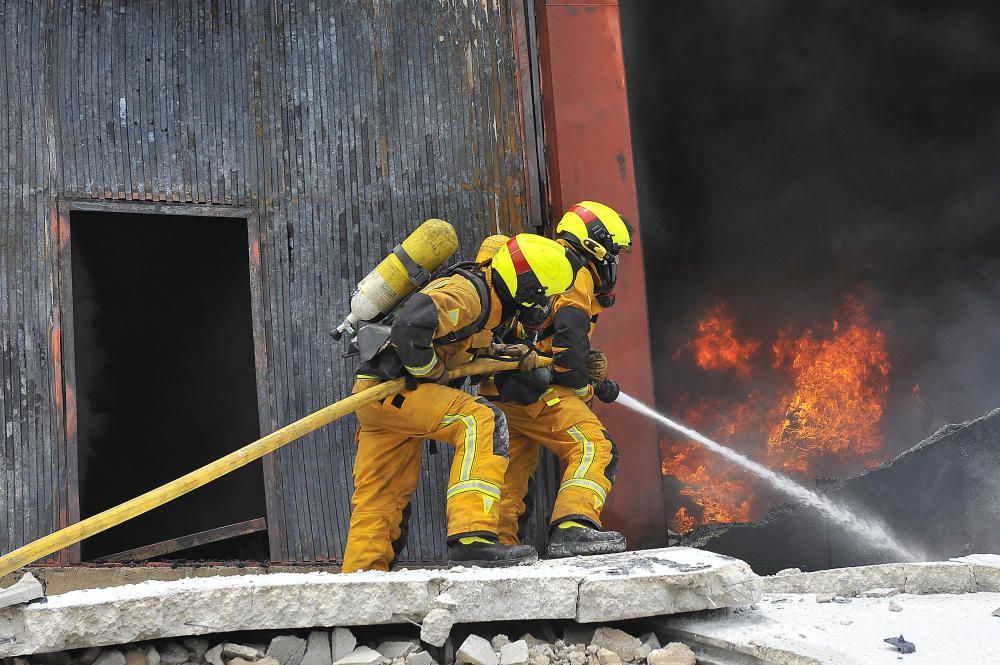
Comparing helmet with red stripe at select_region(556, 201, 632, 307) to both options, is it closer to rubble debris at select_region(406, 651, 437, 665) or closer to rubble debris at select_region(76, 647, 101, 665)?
rubble debris at select_region(406, 651, 437, 665)

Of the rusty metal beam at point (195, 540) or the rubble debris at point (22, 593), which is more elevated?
the rubble debris at point (22, 593)

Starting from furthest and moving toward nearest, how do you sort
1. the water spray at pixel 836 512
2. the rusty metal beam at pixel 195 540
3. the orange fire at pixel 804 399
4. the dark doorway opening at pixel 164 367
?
the orange fire at pixel 804 399
the dark doorway opening at pixel 164 367
the water spray at pixel 836 512
the rusty metal beam at pixel 195 540

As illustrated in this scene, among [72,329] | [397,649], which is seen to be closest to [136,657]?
[397,649]

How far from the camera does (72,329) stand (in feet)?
20.3

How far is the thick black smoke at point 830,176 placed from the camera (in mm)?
10609

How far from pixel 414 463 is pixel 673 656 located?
209cm

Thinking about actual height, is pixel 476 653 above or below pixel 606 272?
below

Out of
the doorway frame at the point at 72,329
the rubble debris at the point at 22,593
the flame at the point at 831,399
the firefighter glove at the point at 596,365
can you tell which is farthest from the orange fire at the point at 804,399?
the rubble debris at the point at 22,593

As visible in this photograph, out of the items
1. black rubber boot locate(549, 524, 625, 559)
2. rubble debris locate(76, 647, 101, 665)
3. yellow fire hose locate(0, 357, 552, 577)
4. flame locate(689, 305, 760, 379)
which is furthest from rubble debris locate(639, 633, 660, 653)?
flame locate(689, 305, 760, 379)

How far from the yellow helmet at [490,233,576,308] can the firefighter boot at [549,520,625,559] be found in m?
1.25

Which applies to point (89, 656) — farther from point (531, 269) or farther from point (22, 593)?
point (531, 269)

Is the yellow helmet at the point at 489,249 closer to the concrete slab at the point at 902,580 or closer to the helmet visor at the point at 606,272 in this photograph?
the helmet visor at the point at 606,272

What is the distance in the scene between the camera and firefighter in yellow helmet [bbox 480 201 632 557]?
529cm

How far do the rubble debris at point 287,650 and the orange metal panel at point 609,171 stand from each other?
12.0 ft
